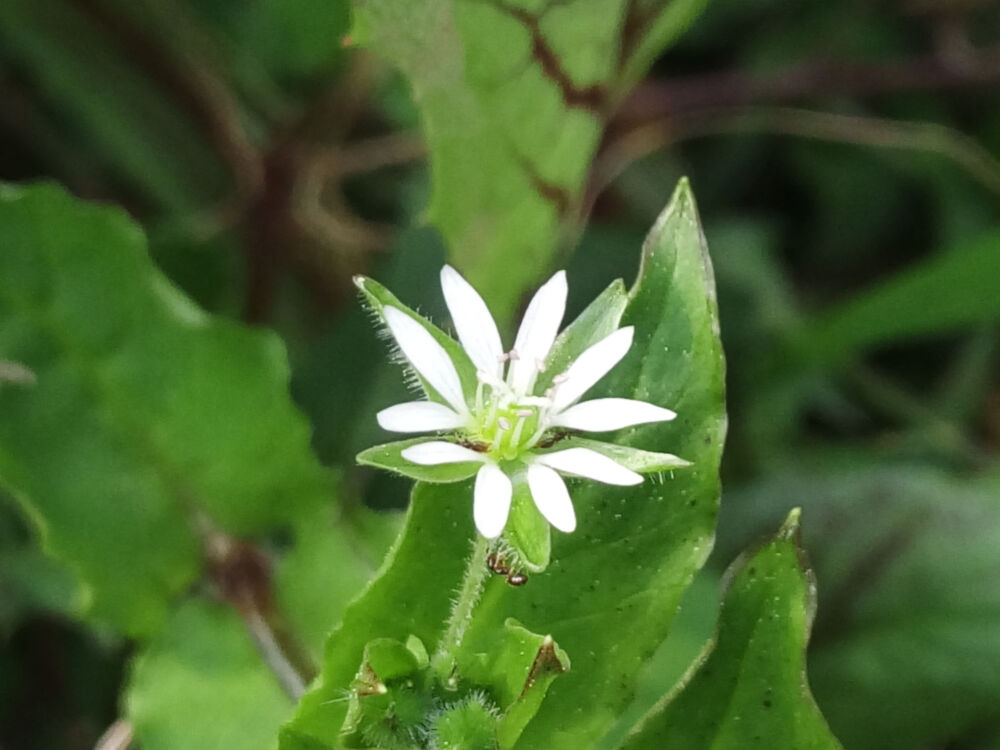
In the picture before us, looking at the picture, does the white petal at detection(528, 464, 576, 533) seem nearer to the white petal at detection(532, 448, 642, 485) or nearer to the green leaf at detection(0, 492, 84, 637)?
the white petal at detection(532, 448, 642, 485)

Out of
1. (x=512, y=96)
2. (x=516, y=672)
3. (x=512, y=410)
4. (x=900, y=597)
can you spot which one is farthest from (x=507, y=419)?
(x=900, y=597)

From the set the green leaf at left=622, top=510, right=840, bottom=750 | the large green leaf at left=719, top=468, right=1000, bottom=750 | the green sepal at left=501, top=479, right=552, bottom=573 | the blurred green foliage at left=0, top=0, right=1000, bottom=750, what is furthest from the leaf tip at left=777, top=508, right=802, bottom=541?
the large green leaf at left=719, top=468, right=1000, bottom=750

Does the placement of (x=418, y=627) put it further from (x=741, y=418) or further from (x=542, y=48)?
(x=741, y=418)

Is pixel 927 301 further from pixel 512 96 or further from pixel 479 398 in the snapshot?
pixel 479 398

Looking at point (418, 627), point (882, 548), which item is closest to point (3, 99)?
point (418, 627)

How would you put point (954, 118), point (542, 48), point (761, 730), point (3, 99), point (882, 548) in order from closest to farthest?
1. point (761, 730)
2. point (542, 48)
3. point (882, 548)
4. point (3, 99)
5. point (954, 118)

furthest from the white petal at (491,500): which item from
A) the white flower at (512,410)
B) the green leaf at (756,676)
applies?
the green leaf at (756,676)

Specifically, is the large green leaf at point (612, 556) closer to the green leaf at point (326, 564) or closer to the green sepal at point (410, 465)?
the green sepal at point (410, 465)
